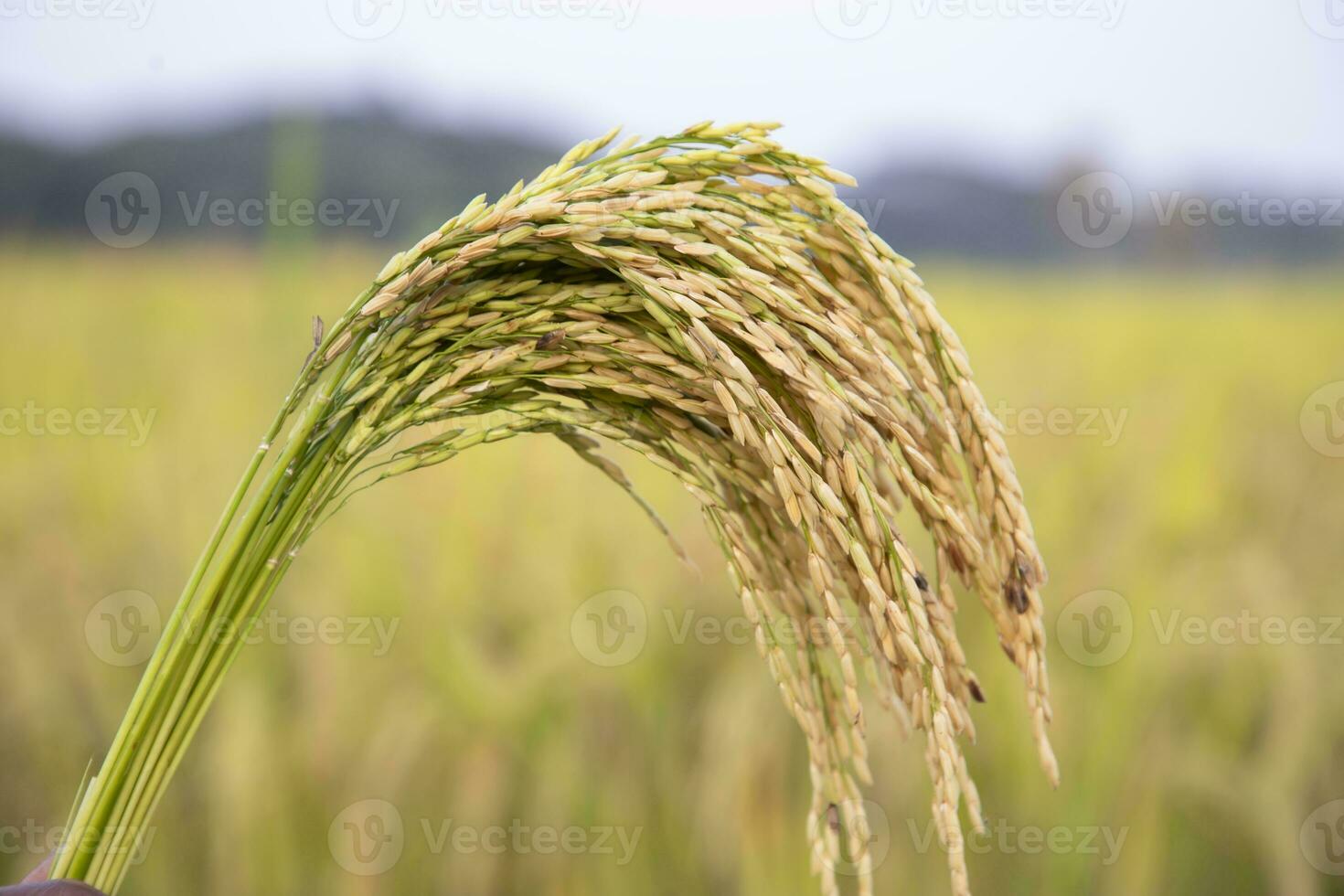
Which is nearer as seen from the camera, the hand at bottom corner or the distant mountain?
the hand at bottom corner

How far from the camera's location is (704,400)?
2.40 ft

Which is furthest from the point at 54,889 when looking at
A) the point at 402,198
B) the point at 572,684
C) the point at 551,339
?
the point at 402,198

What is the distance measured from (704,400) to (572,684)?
3.95 feet

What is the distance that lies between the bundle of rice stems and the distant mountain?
1748 mm

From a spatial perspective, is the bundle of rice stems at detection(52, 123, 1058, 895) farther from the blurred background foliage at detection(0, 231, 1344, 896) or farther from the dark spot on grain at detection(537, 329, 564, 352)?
the blurred background foliage at detection(0, 231, 1344, 896)

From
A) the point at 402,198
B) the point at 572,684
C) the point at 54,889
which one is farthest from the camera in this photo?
the point at 402,198

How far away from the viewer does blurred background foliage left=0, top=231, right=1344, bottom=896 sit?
5.47ft

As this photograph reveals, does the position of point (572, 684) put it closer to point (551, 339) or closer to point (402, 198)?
point (551, 339)

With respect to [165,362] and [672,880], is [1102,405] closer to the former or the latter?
[672,880]

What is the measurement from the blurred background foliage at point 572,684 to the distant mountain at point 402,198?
0.54 m

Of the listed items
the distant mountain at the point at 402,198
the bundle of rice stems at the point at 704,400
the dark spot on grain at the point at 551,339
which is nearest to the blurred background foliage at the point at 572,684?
the distant mountain at the point at 402,198

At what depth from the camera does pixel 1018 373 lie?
281 cm

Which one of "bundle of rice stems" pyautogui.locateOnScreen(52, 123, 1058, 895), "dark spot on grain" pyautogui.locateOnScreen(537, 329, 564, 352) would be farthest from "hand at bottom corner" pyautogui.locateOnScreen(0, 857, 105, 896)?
"dark spot on grain" pyautogui.locateOnScreen(537, 329, 564, 352)

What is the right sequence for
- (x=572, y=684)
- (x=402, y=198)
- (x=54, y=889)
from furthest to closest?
(x=402, y=198)
(x=572, y=684)
(x=54, y=889)
